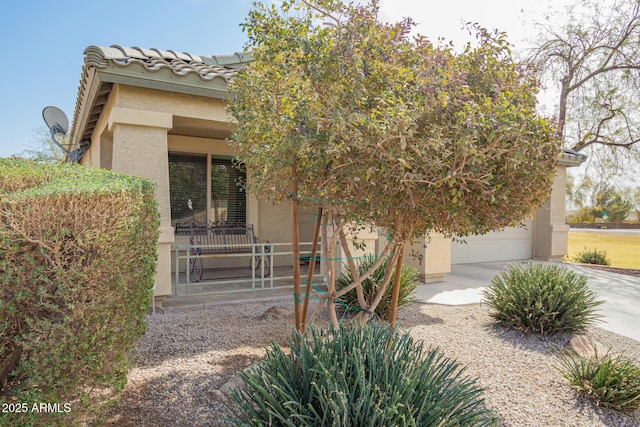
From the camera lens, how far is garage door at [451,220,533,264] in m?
11.5

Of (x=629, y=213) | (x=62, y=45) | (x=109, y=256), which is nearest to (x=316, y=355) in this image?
(x=109, y=256)

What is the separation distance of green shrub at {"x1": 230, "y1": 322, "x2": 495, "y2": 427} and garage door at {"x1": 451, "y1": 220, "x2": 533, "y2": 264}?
372 inches

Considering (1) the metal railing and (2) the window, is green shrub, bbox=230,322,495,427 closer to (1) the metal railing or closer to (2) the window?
(1) the metal railing

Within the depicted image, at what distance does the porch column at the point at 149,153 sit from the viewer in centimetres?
541

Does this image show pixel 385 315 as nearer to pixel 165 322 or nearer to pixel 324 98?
pixel 165 322

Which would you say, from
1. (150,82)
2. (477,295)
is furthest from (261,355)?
(477,295)

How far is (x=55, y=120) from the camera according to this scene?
9.27m

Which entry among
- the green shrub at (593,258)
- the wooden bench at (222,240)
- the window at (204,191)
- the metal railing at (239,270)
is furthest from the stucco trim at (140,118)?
the green shrub at (593,258)

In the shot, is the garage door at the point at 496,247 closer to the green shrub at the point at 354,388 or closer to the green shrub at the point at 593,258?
the green shrub at the point at 593,258

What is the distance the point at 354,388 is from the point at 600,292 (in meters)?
8.17

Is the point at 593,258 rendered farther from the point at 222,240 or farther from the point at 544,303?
the point at 222,240

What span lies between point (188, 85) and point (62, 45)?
1200cm

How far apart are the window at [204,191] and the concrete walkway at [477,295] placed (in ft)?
9.11

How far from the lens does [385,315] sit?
5465 millimetres
